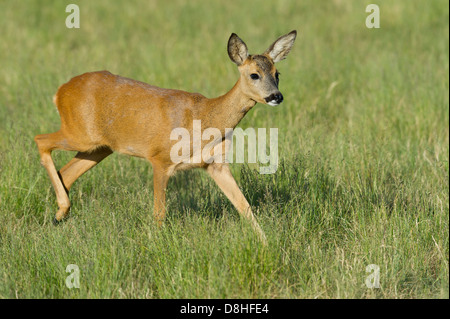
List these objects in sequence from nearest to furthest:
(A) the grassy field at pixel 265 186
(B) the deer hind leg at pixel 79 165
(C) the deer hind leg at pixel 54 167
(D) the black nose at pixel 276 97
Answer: (A) the grassy field at pixel 265 186
(D) the black nose at pixel 276 97
(C) the deer hind leg at pixel 54 167
(B) the deer hind leg at pixel 79 165

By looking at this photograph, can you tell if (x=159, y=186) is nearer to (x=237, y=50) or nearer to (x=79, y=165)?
(x=79, y=165)

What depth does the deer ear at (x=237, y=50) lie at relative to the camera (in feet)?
17.3

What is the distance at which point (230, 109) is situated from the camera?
535 cm

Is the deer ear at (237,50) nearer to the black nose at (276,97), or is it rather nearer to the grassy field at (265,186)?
the black nose at (276,97)

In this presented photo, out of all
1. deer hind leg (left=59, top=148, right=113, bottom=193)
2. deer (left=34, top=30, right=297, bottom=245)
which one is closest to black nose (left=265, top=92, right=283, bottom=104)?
deer (left=34, top=30, right=297, bottom=245)

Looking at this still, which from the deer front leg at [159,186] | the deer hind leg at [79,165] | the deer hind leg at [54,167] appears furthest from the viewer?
the deer hind leg at [79,165]

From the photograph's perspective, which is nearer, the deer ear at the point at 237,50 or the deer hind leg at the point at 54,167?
the deer ear at the point at 237,50

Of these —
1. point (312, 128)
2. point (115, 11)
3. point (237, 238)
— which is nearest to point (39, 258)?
point (237, 238)

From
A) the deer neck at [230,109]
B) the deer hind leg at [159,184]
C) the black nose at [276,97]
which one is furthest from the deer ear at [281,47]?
the deer hind leg at [159,184]

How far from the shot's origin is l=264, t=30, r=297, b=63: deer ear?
541cm

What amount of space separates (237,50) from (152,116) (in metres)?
0.82

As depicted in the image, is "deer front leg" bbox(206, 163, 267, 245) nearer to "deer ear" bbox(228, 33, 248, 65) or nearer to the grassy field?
the grassy field

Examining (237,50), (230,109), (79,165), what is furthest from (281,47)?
(79,165)

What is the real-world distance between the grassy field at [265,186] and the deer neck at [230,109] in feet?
1.87
